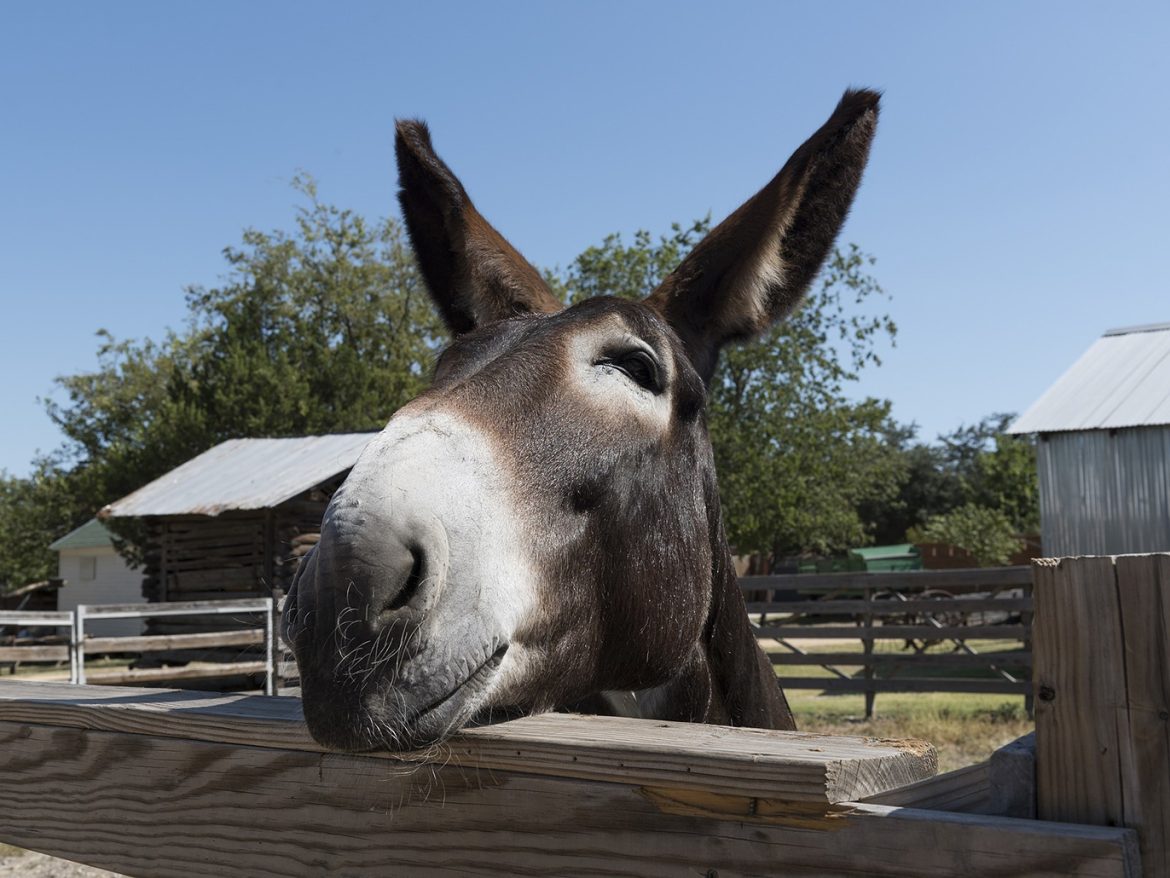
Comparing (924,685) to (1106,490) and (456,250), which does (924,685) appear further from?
(456,250)

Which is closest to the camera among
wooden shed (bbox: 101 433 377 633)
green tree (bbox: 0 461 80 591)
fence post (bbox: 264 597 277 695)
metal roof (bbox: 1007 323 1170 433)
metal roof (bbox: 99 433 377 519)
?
fence post (bbox: 264 597 277 695)

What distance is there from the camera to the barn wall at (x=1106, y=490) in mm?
17875

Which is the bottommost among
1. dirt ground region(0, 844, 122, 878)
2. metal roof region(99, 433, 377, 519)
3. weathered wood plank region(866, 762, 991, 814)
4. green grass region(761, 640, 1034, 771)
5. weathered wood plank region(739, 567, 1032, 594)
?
green grass region(761, 640, 1034, 771)

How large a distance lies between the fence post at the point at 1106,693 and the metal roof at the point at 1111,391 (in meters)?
19.0

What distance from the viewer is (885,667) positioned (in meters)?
15.1

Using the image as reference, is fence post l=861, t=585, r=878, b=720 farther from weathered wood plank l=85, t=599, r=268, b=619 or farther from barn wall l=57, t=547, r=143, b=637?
barn wall l=57, t=547, r=143, b=637

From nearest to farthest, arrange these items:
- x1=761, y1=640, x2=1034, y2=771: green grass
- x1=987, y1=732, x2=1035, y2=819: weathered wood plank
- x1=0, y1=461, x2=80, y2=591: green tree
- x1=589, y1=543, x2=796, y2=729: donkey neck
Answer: x1=987, y1=732, x2=1035, y2=819: weathered wood plank < x1=589, y1=543, x2=796, y2=729: donkey neck < x1=761, y1=640, x2=1034, y2=771: green grass < x1=0, y1=461, x2=80, y2=591: green tree

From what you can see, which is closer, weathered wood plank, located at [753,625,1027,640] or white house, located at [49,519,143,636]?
weathered wood plank, located at [753,625,1027,640]

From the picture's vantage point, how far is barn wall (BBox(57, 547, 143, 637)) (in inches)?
1633

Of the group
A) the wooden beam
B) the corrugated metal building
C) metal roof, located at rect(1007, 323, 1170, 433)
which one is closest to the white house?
the wooden beam

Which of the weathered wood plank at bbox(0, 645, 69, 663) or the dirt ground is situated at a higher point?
the weathered wood plank at bbox(0, 645, 69, 663)

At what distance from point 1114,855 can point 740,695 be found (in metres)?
1.97

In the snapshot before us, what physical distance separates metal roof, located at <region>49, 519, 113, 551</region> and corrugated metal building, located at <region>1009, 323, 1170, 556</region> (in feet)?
119

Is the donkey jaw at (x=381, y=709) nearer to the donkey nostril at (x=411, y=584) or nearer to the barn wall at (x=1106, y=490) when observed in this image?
the donkey nostril at (x=411, y=584)
